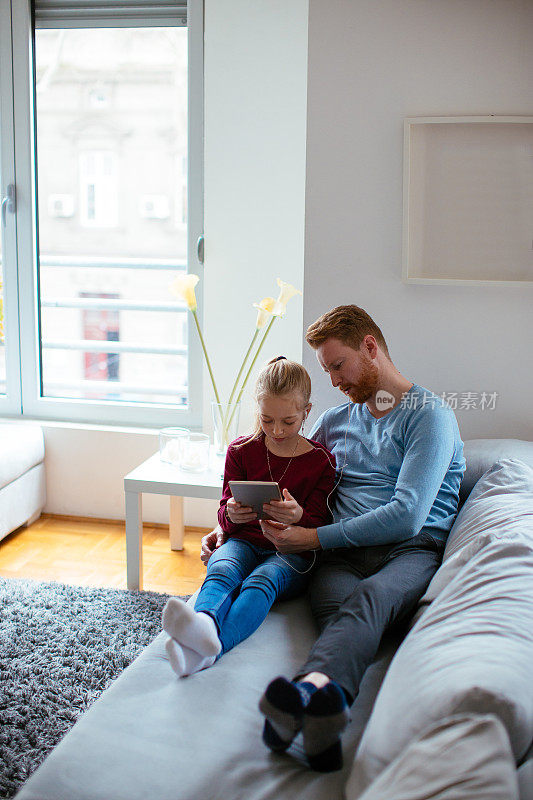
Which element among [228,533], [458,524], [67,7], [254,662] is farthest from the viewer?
[67,7]

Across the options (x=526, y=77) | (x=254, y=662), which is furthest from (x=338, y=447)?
(x=526, y=77)

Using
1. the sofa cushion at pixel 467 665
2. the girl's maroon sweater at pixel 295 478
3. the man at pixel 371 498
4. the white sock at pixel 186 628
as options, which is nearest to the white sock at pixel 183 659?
the white sock at pixel 186 628

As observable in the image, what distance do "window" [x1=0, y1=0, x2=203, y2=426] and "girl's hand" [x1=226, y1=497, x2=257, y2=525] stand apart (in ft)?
4.97

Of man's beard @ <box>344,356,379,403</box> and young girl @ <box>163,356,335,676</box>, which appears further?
man's beard @ <box>344,356,379,403</box>

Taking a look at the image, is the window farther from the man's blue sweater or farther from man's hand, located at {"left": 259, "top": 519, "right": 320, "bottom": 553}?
man's hand, located at {"left": 259, "top": 519, "right": 320, "bottom": 553}

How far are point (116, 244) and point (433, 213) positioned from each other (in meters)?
1.72

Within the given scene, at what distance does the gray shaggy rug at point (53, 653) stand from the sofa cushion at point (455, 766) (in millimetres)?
1076

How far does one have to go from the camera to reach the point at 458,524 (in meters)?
1.93

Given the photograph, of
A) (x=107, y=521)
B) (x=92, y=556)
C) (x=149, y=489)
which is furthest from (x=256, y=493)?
(x=107, y=521)

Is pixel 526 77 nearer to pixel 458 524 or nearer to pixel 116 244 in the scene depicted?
pixel 458 524

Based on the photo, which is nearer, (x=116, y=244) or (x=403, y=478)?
(x=403, y=478)

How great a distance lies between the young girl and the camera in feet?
5.83

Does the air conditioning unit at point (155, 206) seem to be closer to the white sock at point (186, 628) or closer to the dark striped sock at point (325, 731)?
the white sock at point (186, 628)

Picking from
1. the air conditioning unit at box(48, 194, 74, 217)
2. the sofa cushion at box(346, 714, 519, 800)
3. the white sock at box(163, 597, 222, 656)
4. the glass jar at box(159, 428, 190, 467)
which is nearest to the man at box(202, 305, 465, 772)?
the white sock at box(163, 597, 222, 656)
